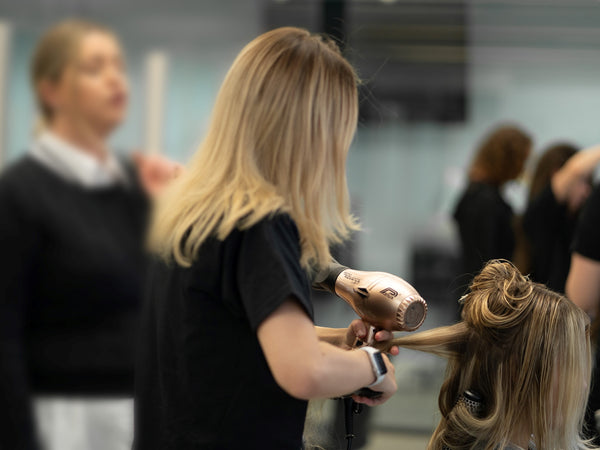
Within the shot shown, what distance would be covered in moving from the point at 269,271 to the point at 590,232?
3.06 feet

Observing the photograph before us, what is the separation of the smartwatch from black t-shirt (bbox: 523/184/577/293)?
0.89 metres

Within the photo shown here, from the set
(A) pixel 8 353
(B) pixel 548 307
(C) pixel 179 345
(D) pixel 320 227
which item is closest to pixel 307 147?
(D) pixel 320 227

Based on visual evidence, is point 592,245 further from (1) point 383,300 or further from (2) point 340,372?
(2) point 340,372

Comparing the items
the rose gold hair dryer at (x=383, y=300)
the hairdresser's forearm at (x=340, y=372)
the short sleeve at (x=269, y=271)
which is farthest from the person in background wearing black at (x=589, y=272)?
the short sleeve at (x=269, y=271)

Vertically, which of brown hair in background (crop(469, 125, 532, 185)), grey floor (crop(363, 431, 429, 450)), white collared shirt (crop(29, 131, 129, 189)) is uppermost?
white collared shirt (crop(29, 131, 129, 189))

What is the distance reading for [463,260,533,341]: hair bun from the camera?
1229 mm

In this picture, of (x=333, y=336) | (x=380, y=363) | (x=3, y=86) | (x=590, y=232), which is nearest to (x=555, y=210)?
(x=590, y=232)

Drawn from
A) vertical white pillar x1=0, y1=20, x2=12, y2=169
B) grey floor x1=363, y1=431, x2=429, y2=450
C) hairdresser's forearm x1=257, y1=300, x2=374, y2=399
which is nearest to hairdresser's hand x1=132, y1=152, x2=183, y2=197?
vertical white pillar x1=0, y1=20, x2=12, y2=169

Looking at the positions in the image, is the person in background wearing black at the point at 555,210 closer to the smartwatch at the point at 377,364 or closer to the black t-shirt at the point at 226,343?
the smartwatch at the point at 377,364

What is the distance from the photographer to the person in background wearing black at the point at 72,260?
51.1 inches

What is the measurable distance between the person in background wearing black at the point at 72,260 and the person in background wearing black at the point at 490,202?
111cm

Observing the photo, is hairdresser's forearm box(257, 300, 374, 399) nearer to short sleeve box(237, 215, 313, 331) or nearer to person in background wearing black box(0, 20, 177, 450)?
short sleeve box(237, 215, 313, 331)

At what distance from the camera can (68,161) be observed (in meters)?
1.35

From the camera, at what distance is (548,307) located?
1234 mm
